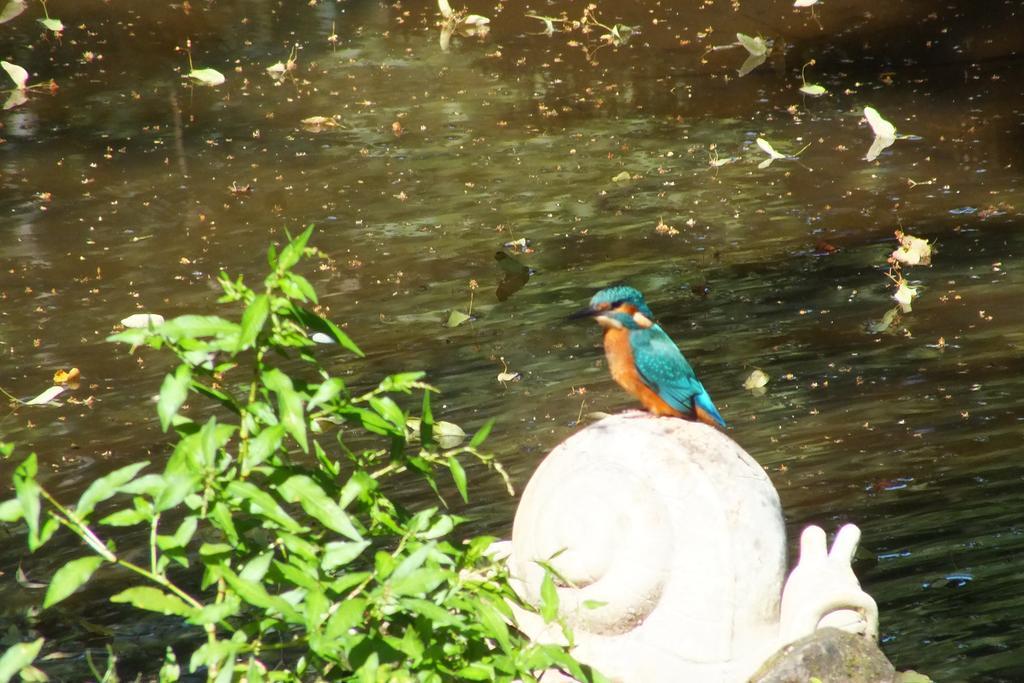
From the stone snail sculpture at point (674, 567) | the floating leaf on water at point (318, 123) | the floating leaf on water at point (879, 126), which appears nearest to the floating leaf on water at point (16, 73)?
the floating leaf on water at point (318, 123)

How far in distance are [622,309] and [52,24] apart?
7.88m

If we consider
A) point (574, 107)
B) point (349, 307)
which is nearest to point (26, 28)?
point (574, 107)

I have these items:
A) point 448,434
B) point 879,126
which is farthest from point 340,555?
point 879,126

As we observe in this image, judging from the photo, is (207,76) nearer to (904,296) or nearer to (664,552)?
(904,296)

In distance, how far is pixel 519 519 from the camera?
344cm

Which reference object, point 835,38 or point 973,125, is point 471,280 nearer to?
point 973,125

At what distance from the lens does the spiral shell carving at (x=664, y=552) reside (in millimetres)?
3225

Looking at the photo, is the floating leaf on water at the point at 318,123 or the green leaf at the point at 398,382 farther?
the floating leaf on water at the point at 318,123

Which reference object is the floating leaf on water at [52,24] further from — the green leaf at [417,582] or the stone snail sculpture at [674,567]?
the green leaf at [417,582]

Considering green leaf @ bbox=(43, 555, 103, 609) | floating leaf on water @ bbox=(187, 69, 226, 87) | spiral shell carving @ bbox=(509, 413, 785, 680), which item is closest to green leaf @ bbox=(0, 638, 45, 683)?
green leaf @ bbox=(43, 555, 103, 609)

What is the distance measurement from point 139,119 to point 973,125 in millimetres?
5934

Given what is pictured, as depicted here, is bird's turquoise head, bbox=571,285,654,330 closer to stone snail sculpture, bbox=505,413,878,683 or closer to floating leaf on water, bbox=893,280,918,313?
stone snail sculpture, bbox=505,413,878,683

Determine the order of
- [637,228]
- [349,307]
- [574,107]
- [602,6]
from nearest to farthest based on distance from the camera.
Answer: [349,307] < [637,228] < [574,107] < [602,6]

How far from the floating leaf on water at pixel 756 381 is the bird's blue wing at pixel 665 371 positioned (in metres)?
1.94
